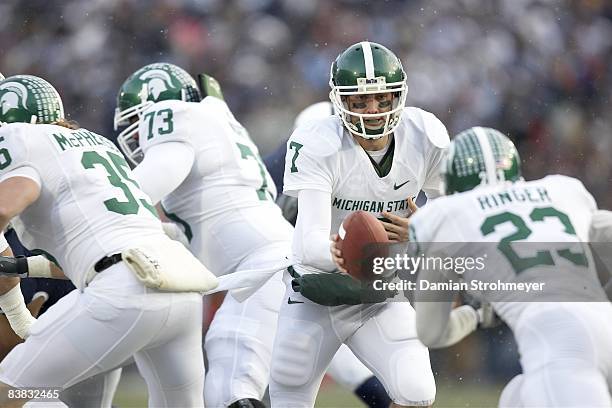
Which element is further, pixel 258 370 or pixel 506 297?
pixel 258 370

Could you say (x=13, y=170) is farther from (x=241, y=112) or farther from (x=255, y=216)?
(x=241, y=112)

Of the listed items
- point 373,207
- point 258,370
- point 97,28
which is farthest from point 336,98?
point 97,28

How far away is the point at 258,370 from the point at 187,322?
0.70 m

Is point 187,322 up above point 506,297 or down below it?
below

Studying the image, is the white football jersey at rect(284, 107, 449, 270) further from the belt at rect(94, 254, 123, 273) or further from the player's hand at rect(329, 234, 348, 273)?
the belt at rect(94, 254, 123, 273)

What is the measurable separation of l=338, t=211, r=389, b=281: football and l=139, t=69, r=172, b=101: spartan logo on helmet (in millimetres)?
1858

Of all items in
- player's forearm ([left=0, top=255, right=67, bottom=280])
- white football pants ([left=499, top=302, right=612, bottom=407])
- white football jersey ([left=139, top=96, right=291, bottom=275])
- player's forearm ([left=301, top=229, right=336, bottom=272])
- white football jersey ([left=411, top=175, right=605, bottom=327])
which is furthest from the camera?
white football jersey ([left=139, top=96, right=291, bottom=275])

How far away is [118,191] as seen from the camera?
13.4 ft

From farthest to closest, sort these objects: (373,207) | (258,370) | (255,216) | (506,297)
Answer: (255,216), (258,370), (373,207), (506,297)

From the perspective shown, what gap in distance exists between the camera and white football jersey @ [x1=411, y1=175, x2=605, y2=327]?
323 centimetres

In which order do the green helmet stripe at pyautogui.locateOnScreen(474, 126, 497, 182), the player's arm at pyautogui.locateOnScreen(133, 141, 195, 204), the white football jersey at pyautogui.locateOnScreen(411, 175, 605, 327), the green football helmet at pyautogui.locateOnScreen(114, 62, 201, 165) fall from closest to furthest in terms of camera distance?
the white football jersey at pyautogui.locateOnScreen(411, 175, 605, 327) → the green helmet stripe at pyautogui.locateOnScreen(474, 126, 497, 182) → the player's arm at pyautogui.locateOnScreen(133, 141, 195, 204) → the green football helmet at pyautogui.locateOnScreen(114, 62, 201, 165)

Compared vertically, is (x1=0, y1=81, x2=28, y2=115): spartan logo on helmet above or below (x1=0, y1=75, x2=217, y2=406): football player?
above

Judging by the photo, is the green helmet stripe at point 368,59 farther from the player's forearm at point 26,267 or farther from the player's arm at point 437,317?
the player's forearm at point 26,267

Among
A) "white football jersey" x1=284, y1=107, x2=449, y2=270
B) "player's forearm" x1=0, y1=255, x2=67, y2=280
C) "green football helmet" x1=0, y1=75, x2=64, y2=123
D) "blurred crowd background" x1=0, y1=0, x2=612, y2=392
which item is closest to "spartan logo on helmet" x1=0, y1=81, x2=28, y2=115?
"green football helmet" x1=0, y1=75, x2=64, y2=123
